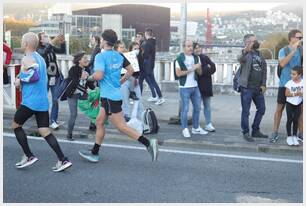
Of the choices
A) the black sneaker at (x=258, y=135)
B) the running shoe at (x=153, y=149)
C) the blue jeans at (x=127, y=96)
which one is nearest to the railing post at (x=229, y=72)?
the blue jeans at (x=127, y=96)

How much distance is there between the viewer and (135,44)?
32.5 ft

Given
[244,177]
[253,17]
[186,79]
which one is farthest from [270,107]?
[253,17]

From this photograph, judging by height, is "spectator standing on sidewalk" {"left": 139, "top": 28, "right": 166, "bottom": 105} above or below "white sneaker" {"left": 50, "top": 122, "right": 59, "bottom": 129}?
above

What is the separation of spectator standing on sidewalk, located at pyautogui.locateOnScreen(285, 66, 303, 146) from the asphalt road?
63cm

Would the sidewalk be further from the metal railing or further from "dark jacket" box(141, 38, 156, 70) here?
the metal railing

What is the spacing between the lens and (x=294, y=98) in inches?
286

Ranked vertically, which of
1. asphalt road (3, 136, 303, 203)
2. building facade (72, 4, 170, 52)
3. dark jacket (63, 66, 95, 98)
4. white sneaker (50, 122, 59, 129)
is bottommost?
asphalt road (3, 136, 303, 203)

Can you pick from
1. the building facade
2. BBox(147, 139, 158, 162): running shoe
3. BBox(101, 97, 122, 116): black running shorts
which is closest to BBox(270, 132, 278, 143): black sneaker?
BBox(147, 139, 158, 162): running shoe

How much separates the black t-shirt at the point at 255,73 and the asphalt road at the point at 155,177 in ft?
3.77

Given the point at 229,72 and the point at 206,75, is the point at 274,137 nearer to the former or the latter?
the point at 206,75

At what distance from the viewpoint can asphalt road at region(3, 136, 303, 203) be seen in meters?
5.07

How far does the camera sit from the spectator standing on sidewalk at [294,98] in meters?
7.22

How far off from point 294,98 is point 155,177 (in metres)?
2.77

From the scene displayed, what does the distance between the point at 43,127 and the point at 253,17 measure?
1331 cm
